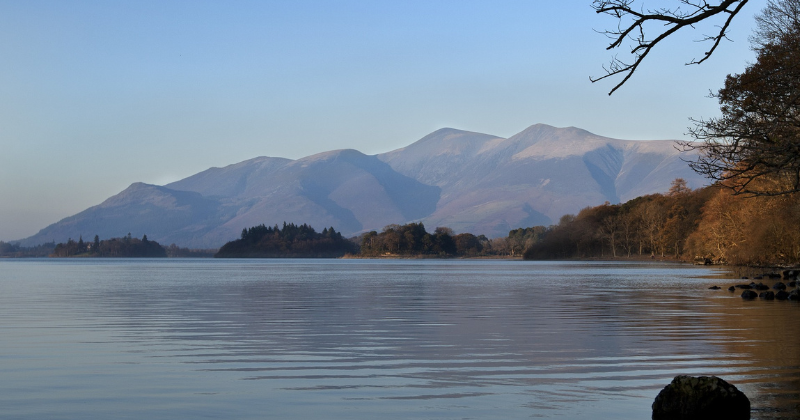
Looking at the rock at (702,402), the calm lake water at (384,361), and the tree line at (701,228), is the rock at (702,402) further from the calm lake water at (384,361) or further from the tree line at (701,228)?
the tree line at (701,228)

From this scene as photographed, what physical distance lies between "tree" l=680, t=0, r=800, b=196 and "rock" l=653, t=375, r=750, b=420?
6.50m

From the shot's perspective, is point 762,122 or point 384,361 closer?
point 384,361

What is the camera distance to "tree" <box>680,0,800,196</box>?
18484 mm

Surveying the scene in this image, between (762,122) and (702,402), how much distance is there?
13.9 meters

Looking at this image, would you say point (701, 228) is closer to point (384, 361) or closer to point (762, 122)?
point (762, 122)

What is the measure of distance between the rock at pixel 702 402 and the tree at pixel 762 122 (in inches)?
256

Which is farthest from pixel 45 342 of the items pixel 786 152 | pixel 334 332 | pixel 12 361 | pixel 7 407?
pixel 786 152

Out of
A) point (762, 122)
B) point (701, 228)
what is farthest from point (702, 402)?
point (701, 228)

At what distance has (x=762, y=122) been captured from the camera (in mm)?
22484

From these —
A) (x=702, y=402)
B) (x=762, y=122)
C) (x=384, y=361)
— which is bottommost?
(x=384, y=361)

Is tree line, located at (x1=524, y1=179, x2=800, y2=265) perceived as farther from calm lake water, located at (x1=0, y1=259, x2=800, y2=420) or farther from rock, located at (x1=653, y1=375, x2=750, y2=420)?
rock, located at (x1=653, y1=375, x2=750, y2=420)

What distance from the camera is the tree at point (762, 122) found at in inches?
728

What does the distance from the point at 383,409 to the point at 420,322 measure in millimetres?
15739

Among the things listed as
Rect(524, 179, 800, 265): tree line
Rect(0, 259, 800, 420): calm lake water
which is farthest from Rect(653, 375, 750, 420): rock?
Rect(524, 179, 800, 265): tree line
